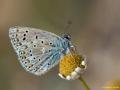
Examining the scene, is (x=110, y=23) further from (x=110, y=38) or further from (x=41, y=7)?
(x=41, y=7)

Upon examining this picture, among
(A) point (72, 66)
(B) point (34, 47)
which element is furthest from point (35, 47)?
(A) point (72, 66)

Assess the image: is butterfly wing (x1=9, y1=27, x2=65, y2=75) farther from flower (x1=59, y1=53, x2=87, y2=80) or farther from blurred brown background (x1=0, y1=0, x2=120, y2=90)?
blurred brown background (x1=0, y1=0, x2=120, y2=90)

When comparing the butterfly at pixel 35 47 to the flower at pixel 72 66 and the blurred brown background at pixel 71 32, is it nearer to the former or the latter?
the flower at pixel 72 66

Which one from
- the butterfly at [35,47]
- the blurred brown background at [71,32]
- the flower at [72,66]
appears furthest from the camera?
the blurred brown background at [71,32]

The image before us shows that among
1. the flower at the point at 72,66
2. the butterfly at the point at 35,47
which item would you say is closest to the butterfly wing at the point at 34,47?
the butterfly at the point at 35,47

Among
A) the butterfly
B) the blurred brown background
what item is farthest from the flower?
the blurred brown background

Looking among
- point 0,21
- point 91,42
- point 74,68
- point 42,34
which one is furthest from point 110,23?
point 74,68
